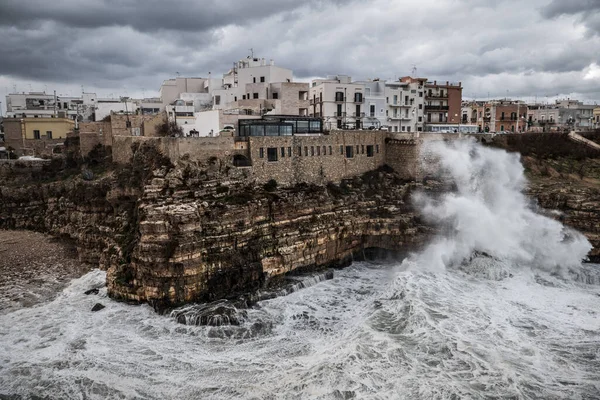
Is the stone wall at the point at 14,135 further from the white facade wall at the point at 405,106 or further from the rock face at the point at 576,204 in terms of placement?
the rock face at the point at 576,204

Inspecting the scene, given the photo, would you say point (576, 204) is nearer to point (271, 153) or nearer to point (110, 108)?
point (271, 153)

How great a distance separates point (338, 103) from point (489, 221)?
19.0 meters

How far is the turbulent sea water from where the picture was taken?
1645cm

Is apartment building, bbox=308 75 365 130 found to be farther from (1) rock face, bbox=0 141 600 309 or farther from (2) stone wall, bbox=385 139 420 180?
(1) rock face, bbox=0 141 600 309

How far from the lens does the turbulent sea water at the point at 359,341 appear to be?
16.5m

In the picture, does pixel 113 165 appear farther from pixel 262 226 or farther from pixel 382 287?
pixel 382 287

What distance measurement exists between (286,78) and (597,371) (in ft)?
125

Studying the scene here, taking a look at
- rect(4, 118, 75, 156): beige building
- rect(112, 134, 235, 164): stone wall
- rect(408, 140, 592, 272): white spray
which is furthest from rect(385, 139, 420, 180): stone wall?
rect(4, 118, 75, 156): beige building

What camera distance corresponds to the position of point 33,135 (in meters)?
47.5

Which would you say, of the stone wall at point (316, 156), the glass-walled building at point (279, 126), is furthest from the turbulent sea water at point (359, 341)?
the glass-walled building at point (279, 126)

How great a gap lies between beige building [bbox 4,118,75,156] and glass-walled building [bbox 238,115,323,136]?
1000 inches

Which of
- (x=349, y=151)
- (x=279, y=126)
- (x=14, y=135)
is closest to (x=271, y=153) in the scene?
(x=279, y=126)

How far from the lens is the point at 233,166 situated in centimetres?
2906

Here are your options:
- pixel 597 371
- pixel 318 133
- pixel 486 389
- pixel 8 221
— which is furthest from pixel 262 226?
pixel 8 221
